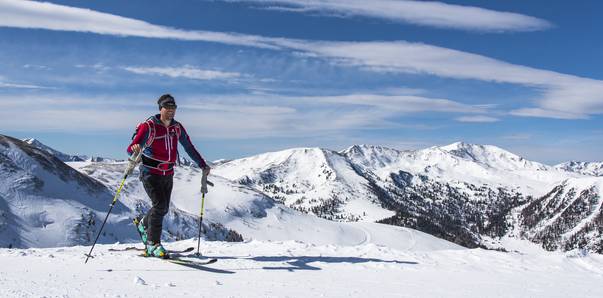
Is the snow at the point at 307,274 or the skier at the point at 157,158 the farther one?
the skier at the point at 157,158

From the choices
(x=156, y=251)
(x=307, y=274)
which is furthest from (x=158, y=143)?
(x=307, y=274)

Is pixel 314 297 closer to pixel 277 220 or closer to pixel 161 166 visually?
pixel 161 166

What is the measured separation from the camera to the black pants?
11594mm

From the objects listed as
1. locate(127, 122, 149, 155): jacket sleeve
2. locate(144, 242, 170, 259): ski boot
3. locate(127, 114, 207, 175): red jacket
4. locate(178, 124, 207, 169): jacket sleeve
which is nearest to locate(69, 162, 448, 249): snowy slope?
locate(178, 124, 207, 169): jacket sleeve

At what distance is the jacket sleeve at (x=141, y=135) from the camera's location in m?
11.1

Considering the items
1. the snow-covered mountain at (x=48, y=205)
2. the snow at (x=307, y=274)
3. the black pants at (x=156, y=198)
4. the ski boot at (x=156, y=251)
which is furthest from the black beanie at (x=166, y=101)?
the snow-covered mountain at (x=48, y=205)

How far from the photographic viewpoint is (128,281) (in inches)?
339

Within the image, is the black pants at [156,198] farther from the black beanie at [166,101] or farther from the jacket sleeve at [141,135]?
the black beanie at [166,101]

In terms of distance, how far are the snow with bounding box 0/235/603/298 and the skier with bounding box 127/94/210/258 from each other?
2.36ft

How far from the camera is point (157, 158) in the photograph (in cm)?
1159

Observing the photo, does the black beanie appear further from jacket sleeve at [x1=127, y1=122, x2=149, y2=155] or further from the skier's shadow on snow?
the skier's shadow on snow

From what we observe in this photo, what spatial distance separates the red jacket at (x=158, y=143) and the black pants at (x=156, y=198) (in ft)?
0.61

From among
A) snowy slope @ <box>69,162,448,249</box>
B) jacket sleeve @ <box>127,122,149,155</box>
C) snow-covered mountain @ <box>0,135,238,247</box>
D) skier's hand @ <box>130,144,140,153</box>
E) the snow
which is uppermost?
jacket sleeve @ <box>127,122,149,155</box>

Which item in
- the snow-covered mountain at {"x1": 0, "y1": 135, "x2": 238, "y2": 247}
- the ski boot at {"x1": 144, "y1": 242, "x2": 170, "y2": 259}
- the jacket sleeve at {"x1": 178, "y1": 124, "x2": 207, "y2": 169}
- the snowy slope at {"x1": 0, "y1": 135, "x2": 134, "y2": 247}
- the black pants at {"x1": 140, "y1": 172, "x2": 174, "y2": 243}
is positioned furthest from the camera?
the snow-covered mountain at {"x1": 0, "y1": 135, "x2": 238, "y2": 247}
